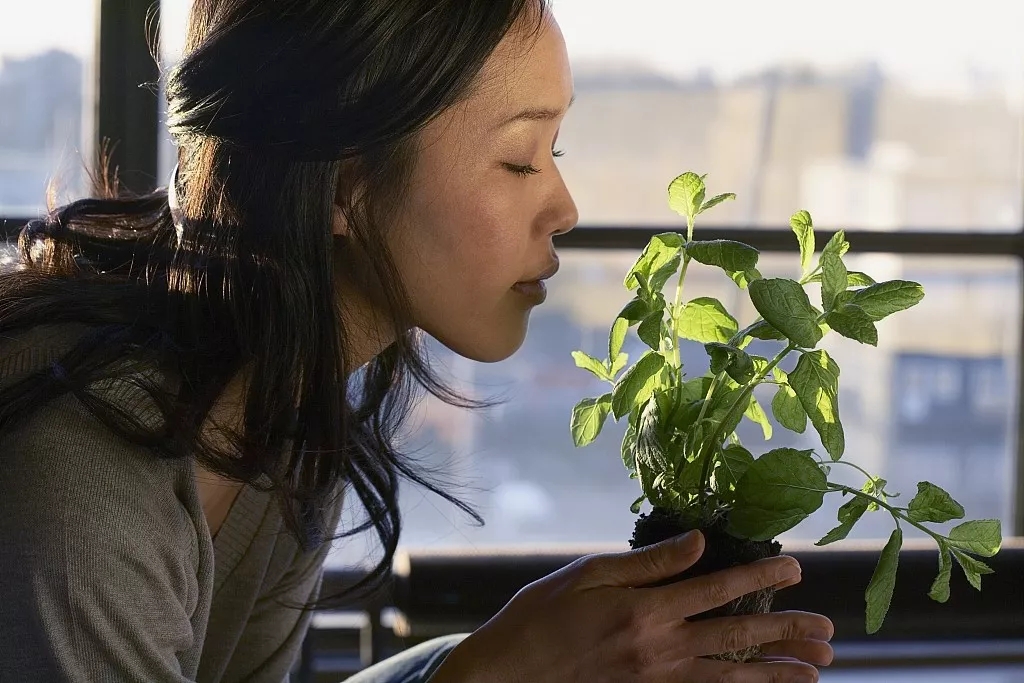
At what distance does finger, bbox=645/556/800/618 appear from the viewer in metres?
0.97

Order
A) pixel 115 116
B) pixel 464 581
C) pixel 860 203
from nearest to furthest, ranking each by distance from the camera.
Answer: pixel 464 581 < pixel 115 116 < pixel 860 203

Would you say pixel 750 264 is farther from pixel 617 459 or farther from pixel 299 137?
pixel 617 459

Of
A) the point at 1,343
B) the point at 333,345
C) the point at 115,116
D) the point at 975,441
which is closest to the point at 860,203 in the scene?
the point at 975,441

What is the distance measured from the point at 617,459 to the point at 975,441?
0.98 m

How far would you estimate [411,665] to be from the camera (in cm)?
136

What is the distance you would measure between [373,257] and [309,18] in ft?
0.86

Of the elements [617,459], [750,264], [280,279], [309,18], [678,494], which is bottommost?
[617,459]

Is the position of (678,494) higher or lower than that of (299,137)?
lower

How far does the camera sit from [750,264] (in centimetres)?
97

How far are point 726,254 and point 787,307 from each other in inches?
3.3

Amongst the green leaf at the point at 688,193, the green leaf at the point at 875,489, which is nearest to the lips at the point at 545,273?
the green leaf at the point at 688,193

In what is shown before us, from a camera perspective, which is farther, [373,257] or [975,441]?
[975,441]

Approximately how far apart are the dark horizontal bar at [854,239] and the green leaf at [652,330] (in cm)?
152

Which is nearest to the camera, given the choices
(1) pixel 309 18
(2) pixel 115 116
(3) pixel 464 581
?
(1) pixel 309 18
